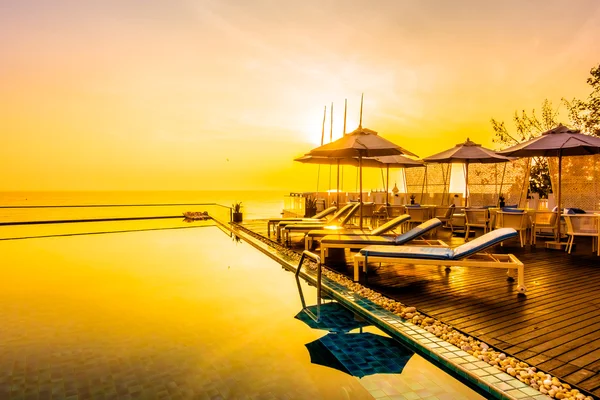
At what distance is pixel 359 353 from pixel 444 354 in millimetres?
703

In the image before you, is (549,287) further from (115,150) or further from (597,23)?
(115,150)

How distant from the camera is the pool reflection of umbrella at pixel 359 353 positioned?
276cm

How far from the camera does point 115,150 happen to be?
22.1 meters

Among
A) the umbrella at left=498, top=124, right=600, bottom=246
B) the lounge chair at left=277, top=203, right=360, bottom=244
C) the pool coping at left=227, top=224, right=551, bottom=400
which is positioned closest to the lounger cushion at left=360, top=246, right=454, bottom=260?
the pool coping at left=227, top=224, right=551, bottom=400

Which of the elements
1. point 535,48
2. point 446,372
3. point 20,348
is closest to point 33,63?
point 20,348

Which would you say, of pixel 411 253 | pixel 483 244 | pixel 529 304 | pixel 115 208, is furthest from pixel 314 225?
pixel 115 208

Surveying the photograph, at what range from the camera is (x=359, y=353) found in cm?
302

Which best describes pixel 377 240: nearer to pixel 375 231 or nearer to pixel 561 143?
pixel 375 231

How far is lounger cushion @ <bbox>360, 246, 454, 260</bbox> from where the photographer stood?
4.39m

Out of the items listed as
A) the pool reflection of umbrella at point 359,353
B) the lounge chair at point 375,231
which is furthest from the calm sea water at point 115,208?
the pool reflection of umbrella at point 359,353

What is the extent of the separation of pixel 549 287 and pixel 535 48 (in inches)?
367

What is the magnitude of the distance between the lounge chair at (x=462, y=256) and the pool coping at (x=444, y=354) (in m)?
0.72

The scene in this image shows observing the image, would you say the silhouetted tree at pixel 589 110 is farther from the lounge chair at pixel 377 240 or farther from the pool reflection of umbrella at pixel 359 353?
the pool reflection of umbrella at pixel 359 353

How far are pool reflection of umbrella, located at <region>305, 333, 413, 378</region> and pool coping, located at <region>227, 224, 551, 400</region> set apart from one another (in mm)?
116
